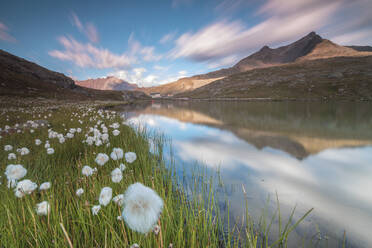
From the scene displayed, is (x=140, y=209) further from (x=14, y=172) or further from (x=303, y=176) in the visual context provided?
(x=303, y=176)

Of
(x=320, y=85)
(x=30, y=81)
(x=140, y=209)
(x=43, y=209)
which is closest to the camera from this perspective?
(x=140, y=209)

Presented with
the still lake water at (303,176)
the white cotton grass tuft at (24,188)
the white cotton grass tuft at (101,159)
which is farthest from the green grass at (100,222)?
the still lake water at (303,176)

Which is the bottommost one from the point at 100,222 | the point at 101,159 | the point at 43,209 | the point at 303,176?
the point at 303,176

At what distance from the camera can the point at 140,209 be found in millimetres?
1568

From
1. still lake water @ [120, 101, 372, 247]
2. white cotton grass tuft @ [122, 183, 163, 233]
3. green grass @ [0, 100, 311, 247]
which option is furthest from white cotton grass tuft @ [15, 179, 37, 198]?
still lake water @ [120, 101, 372, 247]

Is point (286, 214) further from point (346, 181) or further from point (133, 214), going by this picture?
point (133, 214)

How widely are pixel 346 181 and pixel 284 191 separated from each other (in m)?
2.36

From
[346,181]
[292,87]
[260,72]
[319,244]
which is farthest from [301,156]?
[260,72]

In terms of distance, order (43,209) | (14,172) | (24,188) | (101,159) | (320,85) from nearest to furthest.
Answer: (43,209), (24,188), (14,172), (101,159), (320,85)

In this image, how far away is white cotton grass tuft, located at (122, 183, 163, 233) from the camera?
5.02 feet

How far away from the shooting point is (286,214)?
3658 millimetres

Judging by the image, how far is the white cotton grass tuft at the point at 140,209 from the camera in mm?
1531

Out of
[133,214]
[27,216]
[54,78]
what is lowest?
[27,216]

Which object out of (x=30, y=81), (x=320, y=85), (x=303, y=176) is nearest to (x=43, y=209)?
(x=303, y=176)
